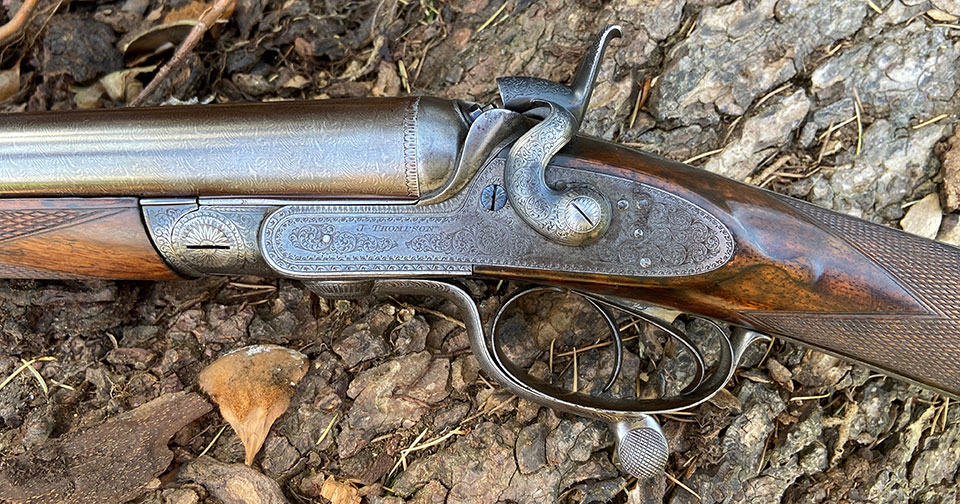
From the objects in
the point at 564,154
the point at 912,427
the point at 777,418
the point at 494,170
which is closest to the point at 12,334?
the point at 494,170

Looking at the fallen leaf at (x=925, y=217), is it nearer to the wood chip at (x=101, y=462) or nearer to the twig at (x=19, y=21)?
the wood chip at (x=101, y=462)

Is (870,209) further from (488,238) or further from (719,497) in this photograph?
(488,238)

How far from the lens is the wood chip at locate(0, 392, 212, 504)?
8.03 ft

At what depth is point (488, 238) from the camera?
2295 mm

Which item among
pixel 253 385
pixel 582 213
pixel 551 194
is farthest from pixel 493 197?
pixel 253 385

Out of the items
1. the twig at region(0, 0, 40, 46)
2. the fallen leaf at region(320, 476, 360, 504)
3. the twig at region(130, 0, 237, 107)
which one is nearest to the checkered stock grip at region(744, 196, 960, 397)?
the fallen leaf at region(320, 476, 360, 504)

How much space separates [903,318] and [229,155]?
2464 millimetres

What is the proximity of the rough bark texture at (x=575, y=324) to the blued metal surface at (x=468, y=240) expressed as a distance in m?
0.62

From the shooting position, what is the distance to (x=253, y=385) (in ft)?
8.88

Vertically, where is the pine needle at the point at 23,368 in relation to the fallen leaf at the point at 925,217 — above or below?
below

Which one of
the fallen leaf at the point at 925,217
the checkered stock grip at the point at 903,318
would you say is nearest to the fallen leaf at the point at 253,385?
the checkered stock grip at the point at 903,318

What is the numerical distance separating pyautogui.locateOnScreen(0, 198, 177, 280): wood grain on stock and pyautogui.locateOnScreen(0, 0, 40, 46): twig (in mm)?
1102

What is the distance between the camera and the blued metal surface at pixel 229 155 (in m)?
2.28

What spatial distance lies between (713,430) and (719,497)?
286 millimetres
